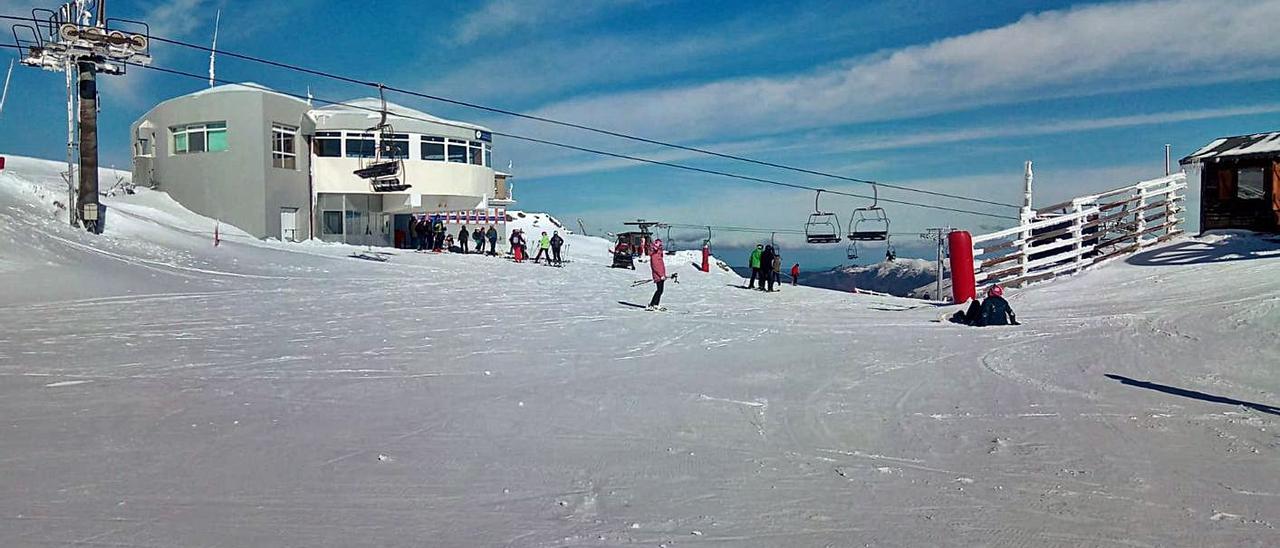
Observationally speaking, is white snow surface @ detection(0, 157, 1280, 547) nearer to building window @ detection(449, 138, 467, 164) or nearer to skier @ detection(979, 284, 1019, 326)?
skier @ detection(979, 284, 1019, 326)

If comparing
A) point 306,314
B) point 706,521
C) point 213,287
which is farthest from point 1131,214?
point 213,287

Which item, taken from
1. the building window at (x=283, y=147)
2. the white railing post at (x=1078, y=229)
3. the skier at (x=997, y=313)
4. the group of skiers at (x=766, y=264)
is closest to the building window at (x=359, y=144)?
the building window at (x=283, y=147)

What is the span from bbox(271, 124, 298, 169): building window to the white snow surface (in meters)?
19.0

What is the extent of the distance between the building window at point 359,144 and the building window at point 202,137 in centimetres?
583

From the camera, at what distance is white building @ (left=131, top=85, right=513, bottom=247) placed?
34469mm

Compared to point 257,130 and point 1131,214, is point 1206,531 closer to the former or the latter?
point 1131,214

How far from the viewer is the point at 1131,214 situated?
72.1 feet

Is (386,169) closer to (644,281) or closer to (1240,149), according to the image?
(644,281)

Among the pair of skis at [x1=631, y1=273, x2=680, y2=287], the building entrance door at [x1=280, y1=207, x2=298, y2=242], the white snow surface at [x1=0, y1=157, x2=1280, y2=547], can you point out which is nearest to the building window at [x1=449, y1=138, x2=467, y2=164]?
the building entrance door at [x1=280, y1=207, x2=298, y2=242]

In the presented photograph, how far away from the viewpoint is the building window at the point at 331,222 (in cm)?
3938

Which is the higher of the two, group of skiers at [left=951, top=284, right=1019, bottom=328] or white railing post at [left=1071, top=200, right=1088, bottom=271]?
white railing post at [left=1071, top=200, right=1088, bottom=271]

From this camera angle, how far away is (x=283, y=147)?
36406 mm

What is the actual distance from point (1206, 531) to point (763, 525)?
97.7 inches

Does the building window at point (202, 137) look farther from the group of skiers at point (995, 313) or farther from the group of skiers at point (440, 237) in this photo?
the group of skiers at point (995, 313)
